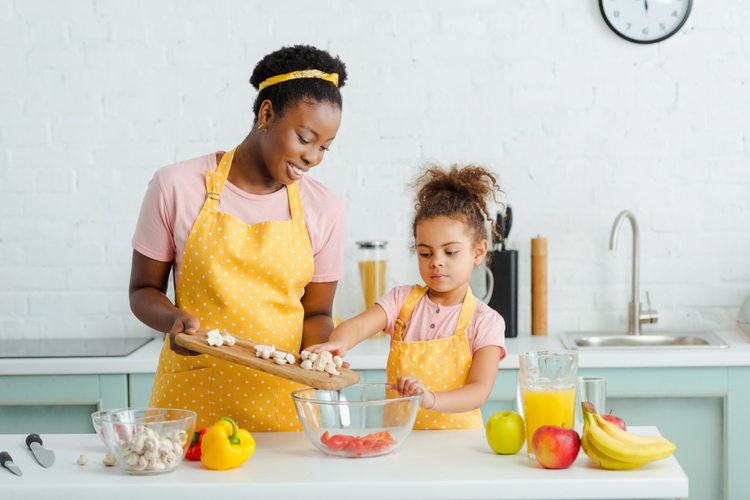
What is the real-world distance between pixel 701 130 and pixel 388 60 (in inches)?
44.8

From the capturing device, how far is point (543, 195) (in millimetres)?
2465

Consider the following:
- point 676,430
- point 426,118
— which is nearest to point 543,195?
point 426,118

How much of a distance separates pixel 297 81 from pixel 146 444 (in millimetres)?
726

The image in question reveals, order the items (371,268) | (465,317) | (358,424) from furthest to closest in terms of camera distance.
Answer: (371,268) → (465,317) → (358,424)

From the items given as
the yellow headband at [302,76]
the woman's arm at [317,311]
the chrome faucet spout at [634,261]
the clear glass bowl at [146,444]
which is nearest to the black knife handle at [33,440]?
the clear glass bowl at [146,444]

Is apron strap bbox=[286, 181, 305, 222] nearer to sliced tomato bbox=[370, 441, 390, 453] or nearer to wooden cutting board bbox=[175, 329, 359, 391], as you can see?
wooden cutting board bbox=[175, 329, 359, 391]

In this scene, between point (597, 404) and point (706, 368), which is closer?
point (597, 404)

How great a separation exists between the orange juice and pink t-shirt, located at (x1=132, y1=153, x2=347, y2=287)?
1.97 feet

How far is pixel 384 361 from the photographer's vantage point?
2016 mm

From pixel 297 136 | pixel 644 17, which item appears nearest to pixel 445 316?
pixel 297 136

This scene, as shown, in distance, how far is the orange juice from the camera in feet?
3.46

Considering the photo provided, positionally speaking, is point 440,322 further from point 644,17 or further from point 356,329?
point 644,17

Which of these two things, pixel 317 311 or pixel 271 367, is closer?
pixel 271 367

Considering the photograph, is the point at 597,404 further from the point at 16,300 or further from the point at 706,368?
the point at 16,300
